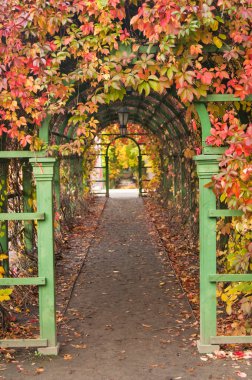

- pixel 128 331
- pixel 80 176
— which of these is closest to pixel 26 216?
pixel 128 331

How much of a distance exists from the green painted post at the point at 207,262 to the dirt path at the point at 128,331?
24cm

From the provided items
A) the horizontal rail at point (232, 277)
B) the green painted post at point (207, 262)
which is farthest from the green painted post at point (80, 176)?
the horizontal rail at point (232, 277)

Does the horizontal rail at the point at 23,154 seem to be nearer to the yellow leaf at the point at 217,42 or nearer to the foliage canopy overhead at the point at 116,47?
the foliage canopy overhead at the point at 116,47

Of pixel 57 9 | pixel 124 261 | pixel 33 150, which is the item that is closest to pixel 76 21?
pixel 57 9

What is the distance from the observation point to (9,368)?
14.8 feet

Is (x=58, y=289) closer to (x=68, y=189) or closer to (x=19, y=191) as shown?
(x=19, y=191)

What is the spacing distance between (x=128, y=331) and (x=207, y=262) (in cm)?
132

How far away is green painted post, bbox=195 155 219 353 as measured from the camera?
4789mm

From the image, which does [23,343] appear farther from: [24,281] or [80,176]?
[80,176]

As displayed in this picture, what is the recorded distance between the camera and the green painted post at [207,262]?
15.7 feet

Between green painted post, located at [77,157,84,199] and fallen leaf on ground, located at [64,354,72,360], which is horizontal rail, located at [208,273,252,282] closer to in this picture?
fallen leaf on ground, located at [64,354,72,360]

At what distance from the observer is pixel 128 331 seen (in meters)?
5.50

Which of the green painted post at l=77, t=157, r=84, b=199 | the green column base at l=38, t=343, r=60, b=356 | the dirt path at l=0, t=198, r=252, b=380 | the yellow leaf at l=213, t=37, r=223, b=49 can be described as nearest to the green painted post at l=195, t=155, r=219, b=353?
the dirt path at l=0, t=198, r=252, b=380

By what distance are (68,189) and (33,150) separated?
27.5 feet
